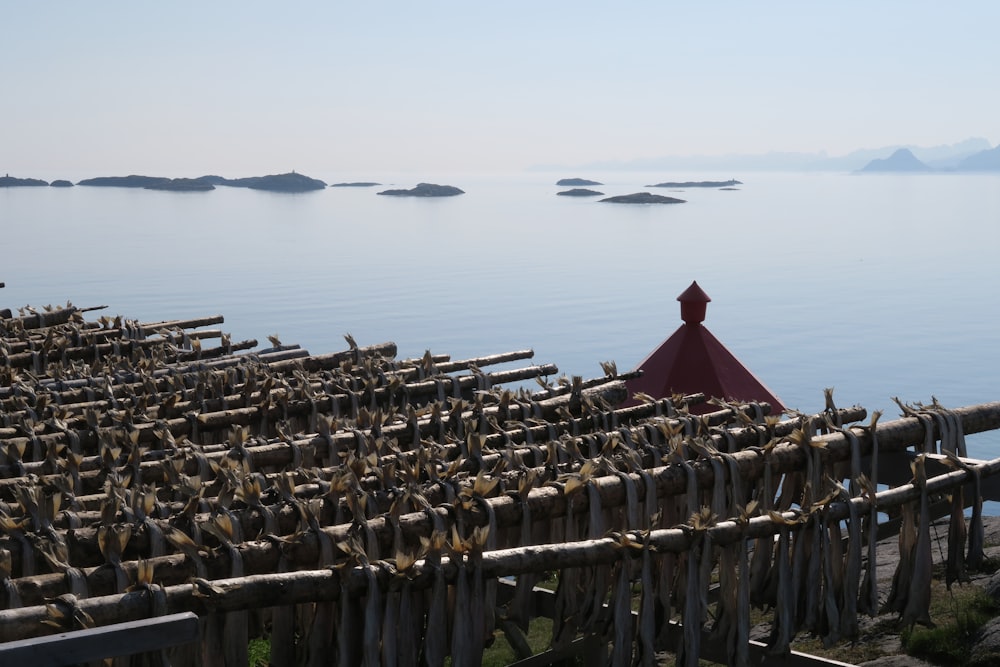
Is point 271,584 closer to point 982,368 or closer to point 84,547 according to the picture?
point 84,547

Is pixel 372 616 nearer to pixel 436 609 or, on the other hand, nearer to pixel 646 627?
pixel 436 609

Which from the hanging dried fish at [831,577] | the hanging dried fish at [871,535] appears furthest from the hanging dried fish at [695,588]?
the hanging dried fish at [871,535]

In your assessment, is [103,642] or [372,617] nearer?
[103,642]

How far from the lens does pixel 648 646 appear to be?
4496 mm

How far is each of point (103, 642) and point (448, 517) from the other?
1571mm

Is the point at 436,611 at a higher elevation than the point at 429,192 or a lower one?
lower

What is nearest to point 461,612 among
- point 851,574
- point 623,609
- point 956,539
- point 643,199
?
point 623,609

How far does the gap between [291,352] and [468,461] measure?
4.24 metres

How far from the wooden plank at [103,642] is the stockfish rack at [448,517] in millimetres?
39

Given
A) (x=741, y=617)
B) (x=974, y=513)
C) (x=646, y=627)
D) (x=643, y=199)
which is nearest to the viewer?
(x=646, y=627)

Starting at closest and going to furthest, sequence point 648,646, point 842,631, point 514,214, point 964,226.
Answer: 1. point 648,646
2. point 842,631
3. point 964,226
4. point 514,214

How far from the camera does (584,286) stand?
48.5 meters

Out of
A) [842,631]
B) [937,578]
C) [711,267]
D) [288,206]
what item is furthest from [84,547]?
[288,206]

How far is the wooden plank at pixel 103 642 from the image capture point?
3043 mm
